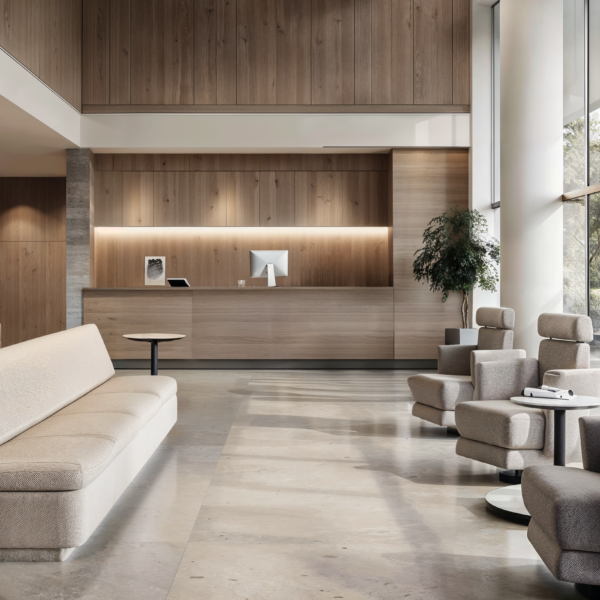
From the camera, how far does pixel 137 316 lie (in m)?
9.30

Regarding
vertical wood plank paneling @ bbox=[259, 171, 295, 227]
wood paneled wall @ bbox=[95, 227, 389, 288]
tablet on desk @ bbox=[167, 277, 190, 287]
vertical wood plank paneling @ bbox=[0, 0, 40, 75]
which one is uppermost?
vertical wood plank paneling @ bbox=[0, 0, 40, 75]

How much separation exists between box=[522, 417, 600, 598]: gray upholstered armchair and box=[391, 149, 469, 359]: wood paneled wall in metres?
6.90

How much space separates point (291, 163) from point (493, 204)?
10.1 ft

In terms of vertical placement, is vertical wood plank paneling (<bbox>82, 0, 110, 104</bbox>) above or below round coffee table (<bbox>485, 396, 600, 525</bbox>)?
above

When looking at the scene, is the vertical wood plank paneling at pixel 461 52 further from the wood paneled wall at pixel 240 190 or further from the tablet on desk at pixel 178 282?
the tablet on desk at pixel 178 282

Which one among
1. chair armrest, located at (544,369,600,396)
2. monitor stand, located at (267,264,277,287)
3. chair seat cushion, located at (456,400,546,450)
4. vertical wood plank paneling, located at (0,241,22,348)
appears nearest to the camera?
chair seat cushion, located at (456,400,546,450)

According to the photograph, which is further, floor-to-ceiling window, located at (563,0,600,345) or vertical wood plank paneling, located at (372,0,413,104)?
vertical wood plank paneling, located at (372,0,413,104)

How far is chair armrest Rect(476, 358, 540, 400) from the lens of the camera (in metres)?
4.59

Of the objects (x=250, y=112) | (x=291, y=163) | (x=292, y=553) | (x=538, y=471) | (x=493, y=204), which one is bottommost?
(x=292, y=553)

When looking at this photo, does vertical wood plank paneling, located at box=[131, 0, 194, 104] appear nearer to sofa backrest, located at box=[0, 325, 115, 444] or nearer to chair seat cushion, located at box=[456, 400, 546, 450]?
sofa backrest, located at box=[0, 325, 115, 444]

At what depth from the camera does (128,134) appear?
9.33 metres

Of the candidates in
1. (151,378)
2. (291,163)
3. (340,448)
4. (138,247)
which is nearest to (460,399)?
(340,448)

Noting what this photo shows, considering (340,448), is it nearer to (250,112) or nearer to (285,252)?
(285,252)

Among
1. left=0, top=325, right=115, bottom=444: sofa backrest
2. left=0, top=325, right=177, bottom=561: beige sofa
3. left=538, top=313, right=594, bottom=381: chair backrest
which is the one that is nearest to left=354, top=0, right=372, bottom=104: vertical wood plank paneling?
left=538, top=313, right=594, bottom=381: chair backrest
